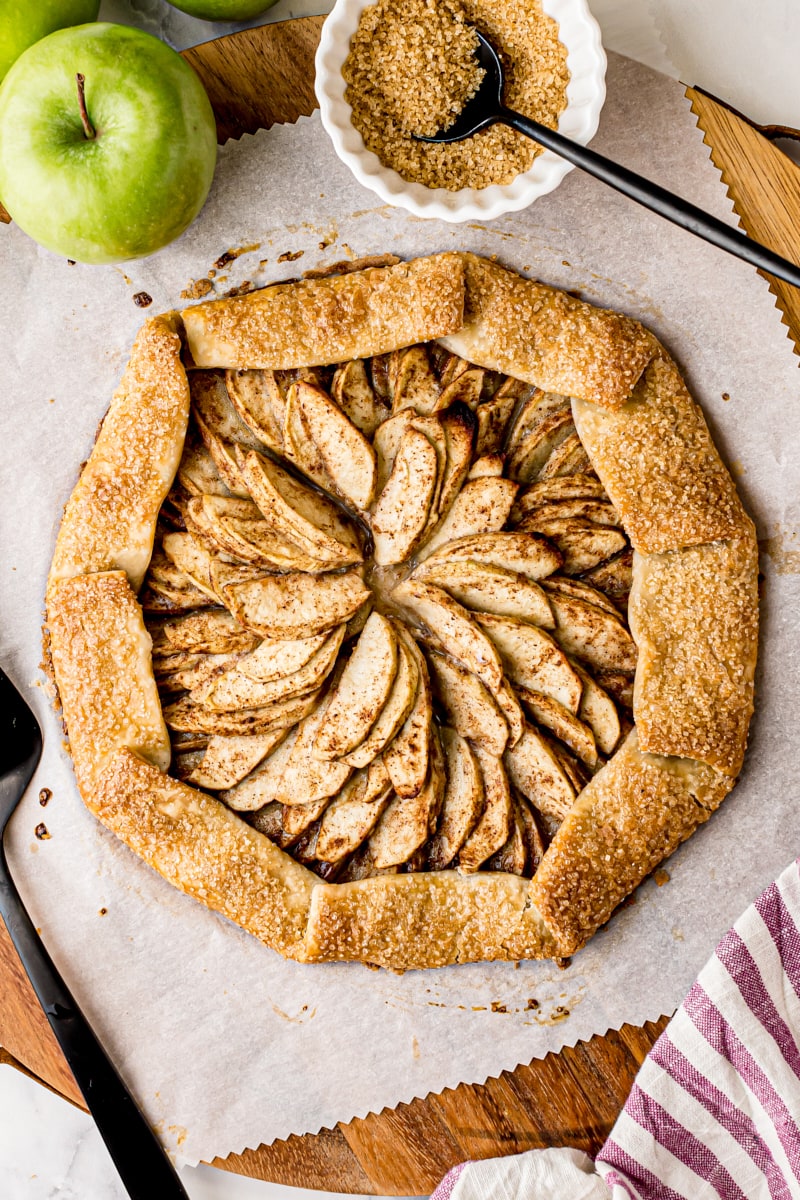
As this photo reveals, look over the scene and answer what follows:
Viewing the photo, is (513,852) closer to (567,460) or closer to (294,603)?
(294,603)

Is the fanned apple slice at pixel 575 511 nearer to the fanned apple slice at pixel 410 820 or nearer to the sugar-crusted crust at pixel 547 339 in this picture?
the sugar-crusted crust at pixel 547 339

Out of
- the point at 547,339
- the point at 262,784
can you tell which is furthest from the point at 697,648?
the point at 262,784

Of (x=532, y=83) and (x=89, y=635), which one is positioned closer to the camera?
(x=532, y=83)

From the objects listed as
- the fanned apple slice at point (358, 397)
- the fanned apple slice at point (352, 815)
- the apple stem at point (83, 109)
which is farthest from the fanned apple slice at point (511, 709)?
the apple stem at point (83, 109)

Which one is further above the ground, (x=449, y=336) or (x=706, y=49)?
(x=706, y=49)

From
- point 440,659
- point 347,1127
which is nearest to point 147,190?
point 440,659

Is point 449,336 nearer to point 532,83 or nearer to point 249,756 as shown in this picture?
point 532,83
